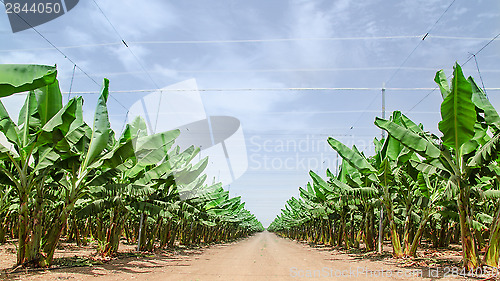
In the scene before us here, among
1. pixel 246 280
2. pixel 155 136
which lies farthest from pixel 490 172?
pixel 155 136

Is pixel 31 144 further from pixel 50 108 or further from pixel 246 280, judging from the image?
pixel 246 280

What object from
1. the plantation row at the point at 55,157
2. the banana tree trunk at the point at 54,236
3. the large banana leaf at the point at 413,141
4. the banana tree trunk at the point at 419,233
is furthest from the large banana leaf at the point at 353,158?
the banana tree trunk at the point at 54,236

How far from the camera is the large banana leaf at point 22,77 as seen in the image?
554 centimetres

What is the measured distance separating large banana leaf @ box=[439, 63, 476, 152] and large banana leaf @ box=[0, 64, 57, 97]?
8.19 m

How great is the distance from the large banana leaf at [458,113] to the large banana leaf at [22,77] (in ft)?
26.9

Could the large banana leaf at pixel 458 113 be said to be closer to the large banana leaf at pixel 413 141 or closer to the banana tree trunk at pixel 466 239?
the large banana leaf at pixel 413 141

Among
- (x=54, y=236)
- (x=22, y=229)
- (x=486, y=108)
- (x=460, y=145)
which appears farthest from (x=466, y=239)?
(x=22, y=229)

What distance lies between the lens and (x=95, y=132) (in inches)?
344

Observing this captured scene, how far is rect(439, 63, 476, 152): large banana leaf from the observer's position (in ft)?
23.5

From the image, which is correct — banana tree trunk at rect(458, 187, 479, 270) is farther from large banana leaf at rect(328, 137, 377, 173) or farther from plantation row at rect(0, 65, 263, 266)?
plantation row at rect(0, 65, 263, 266)

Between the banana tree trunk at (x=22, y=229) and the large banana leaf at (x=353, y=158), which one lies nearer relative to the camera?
the banana tree trunk at (x=22, y=229)

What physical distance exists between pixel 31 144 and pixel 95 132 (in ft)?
5.27

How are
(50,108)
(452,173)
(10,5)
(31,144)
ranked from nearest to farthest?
(10,5) < (31,144) < (50,108) < (452,173)

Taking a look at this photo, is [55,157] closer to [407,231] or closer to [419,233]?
[419,233]
